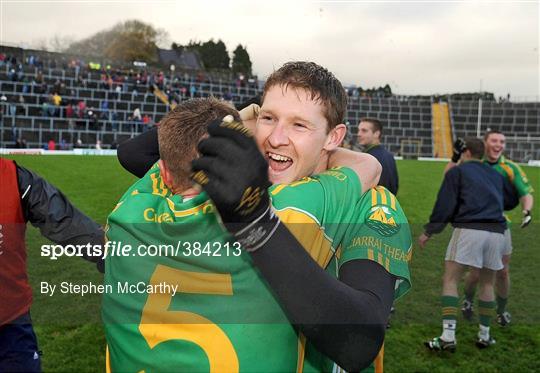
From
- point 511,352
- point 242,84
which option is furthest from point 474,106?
point 511,352

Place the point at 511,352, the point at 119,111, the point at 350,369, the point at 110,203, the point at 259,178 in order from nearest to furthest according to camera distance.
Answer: the point at 259,178, the point at 350,369, the point at 511,352, the point at 110,203, the point at 119,111

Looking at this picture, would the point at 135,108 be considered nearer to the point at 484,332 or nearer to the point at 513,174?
the point at 513,174

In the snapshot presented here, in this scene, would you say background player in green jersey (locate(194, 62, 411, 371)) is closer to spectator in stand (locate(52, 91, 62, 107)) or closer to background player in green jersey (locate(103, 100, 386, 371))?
background player in green jersey (locate(103, 100, 386, 371))

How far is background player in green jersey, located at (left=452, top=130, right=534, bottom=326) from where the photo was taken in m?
6.23

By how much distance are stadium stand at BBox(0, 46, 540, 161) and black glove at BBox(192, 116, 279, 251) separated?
95.1 feet

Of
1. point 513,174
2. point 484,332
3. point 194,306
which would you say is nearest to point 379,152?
point 513,174

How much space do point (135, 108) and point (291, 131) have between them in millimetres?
37454

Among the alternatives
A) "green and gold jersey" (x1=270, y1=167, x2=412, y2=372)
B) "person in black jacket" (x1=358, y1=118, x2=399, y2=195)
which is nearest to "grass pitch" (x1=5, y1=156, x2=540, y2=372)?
"person in black jacket" (x1=358, y1=118, x2=399, y2=195)

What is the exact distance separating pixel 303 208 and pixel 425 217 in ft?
38.3

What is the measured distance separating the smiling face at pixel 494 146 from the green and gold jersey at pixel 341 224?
5.22 metres

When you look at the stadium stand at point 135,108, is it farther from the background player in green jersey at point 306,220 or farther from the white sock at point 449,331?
the background player in green jersey at point 306,220

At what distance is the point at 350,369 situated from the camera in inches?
56.3

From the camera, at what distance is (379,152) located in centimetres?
654

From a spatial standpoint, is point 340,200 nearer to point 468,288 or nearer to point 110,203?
point 468,288
